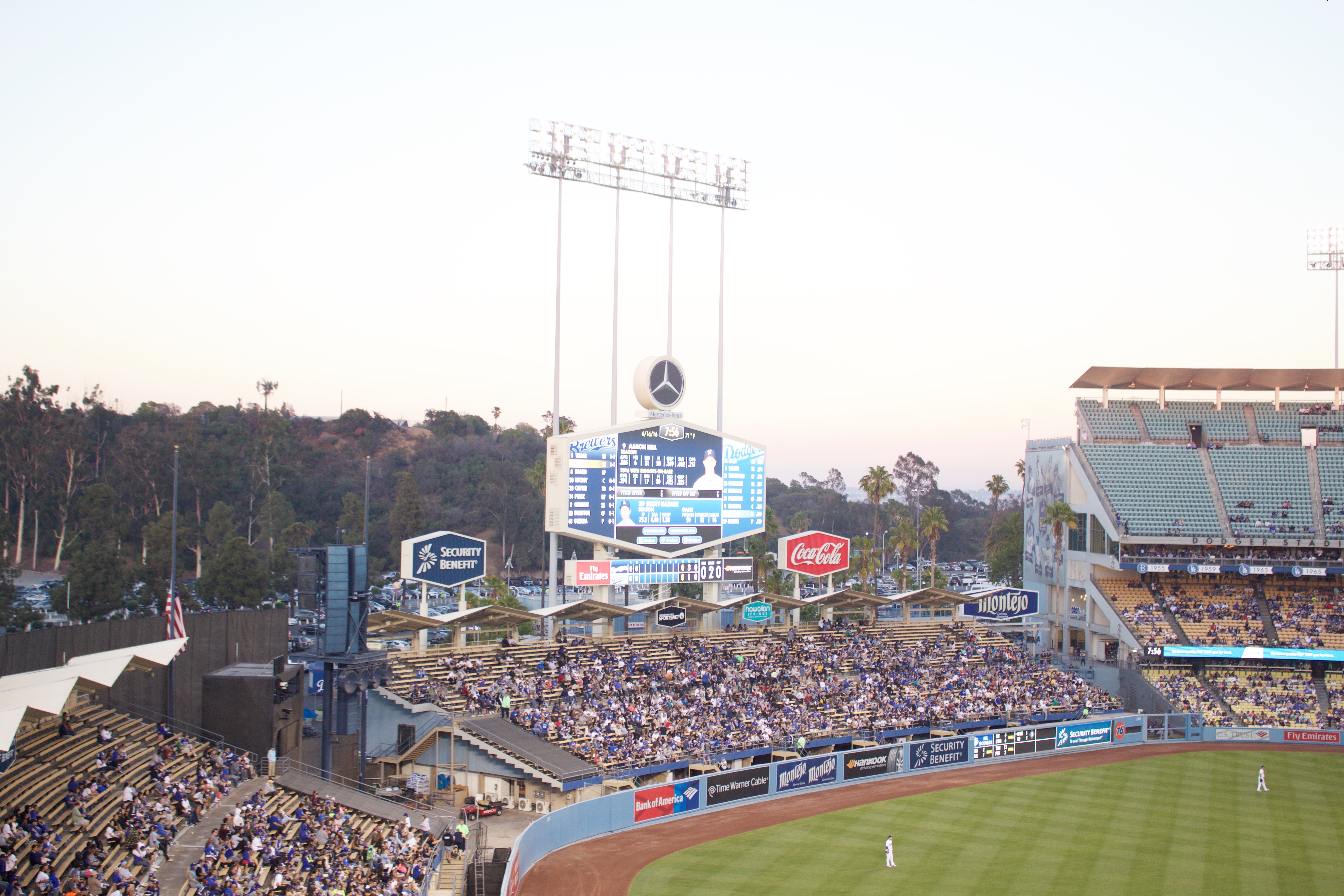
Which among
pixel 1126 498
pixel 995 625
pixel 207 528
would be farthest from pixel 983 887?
pixel 207 528

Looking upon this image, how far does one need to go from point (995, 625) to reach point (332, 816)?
40987 millimetres

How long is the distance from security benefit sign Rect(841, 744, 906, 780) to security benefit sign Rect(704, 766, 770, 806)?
4004 mm

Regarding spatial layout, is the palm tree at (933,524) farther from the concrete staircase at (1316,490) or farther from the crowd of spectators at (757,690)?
the crowd of spectators at (757,690)

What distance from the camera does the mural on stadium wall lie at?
6384cm

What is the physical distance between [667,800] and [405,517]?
210 ft

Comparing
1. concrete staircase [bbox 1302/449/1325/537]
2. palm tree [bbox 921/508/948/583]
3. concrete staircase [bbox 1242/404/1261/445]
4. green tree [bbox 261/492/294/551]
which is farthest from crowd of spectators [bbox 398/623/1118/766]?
green tree [bbox 261/492/294/551]

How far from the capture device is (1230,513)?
58.8 metres

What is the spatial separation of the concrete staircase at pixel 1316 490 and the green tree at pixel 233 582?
6135 cm

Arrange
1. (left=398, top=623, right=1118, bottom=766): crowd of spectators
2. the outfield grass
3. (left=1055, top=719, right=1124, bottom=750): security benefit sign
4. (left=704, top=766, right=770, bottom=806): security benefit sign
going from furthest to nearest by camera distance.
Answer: (left=1055, top=719, right=1124, bottom=750): security benefit sign < (left=398, top=623, right=1118, bottom=766): crowd of spectators < (left=704, top=766, right=770, bottom=806): security benefit sign < the outfield grass

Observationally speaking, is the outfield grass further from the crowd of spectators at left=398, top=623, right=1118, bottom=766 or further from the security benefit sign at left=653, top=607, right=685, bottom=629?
the security benefit sign at left=653, top=607, right=685, bottom=629

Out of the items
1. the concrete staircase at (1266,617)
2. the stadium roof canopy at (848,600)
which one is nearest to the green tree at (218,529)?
the stadium roof canopy at (848,600)

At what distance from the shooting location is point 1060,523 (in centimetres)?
6269

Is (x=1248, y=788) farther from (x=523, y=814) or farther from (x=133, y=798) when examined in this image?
(x=133, y=798)

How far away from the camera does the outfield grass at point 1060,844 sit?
28750mm
